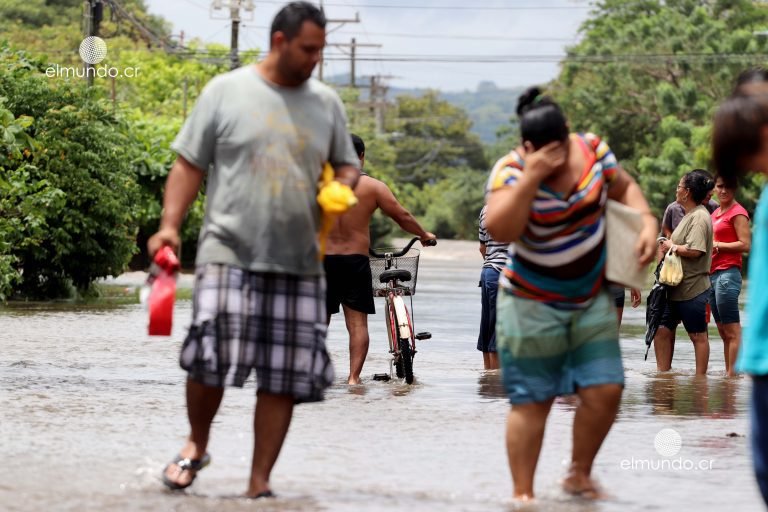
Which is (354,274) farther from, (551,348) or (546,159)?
(546,159)

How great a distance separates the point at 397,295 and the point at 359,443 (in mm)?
3958

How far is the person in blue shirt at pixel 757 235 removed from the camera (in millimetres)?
4785

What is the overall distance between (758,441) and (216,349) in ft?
8.02

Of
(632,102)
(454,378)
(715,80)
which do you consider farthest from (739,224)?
(632,102)

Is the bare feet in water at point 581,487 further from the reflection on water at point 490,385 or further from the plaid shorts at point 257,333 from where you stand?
the reflection on water at point 490,385

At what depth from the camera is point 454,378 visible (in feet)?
41.8

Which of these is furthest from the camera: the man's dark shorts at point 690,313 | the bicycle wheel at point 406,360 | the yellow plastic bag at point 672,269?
the man's dark shorts at point 690,313

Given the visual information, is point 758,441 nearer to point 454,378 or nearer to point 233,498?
point 233,498

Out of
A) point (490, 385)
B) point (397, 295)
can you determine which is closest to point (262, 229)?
point (490, 385)

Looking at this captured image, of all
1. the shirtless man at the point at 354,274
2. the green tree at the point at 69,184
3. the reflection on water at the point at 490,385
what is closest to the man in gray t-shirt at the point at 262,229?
the reflection on water at the point at 490,385

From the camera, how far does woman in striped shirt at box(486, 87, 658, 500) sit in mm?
6465

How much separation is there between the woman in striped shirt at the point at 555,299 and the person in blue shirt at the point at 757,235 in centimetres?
156

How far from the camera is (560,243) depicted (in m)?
6.50

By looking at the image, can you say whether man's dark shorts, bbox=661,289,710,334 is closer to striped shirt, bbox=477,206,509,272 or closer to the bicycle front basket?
striped shirt, bbox=477,206,509,272
